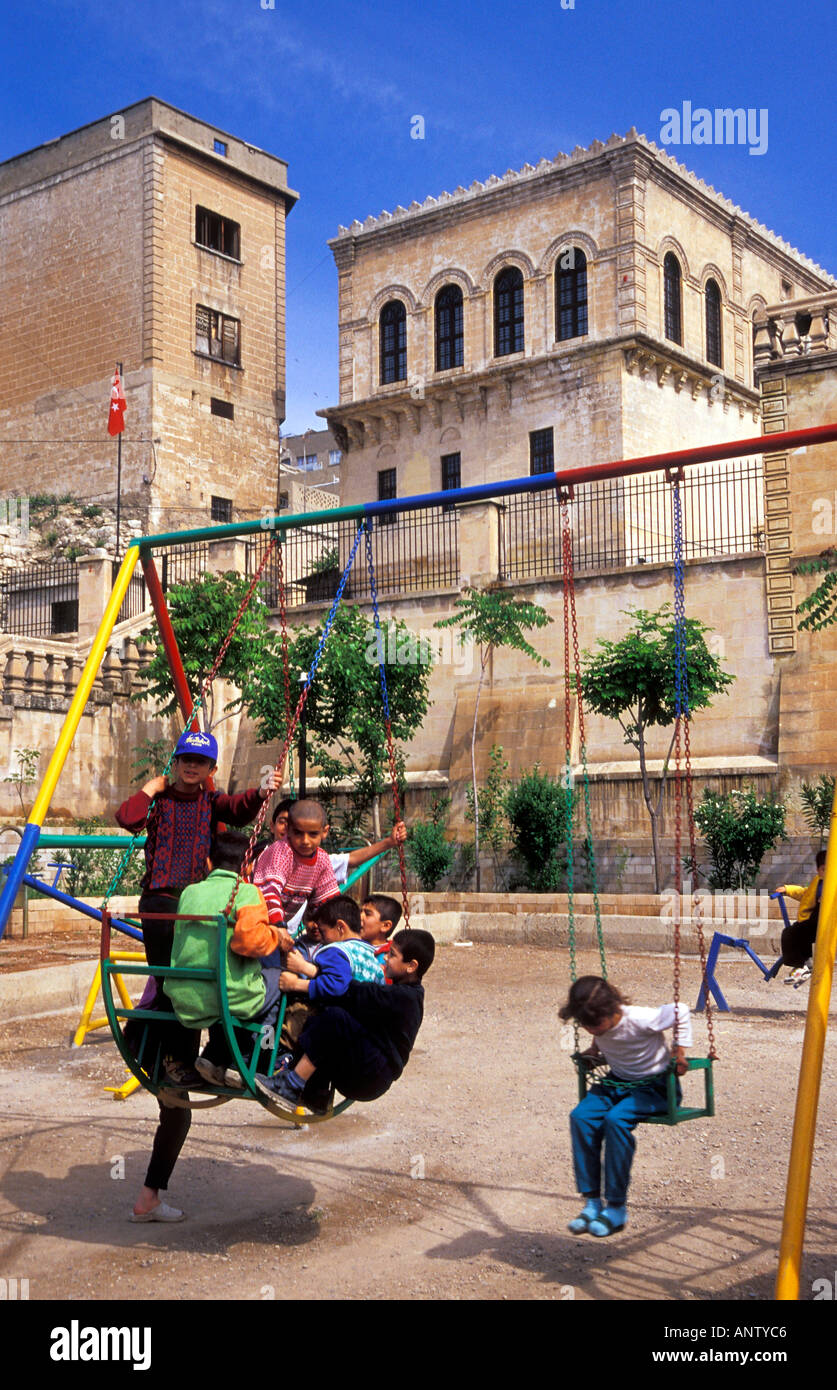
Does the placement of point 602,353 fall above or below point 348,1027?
above

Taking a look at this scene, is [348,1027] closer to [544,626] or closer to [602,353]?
[544,626]

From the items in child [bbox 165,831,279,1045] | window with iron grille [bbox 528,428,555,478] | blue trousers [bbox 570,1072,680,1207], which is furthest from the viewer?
window with iron grille [bbox 528,428,555,478]

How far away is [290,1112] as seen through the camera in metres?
5.21

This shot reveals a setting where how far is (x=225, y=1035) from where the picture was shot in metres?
5.13

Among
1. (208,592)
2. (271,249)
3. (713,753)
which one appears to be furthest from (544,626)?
(271,249)

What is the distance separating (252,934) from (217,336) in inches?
1371

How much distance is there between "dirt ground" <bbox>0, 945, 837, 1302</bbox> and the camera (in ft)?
16.0

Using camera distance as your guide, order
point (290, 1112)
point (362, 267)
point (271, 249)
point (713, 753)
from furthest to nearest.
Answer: point (271, 249), point (362, 267), point (713, 753), point (290, 1112)

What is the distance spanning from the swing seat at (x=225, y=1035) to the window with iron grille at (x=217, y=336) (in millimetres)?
33516

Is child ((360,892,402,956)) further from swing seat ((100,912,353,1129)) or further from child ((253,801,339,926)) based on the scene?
swing seat ((100,912,353,1129))

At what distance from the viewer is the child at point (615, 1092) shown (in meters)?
5.11

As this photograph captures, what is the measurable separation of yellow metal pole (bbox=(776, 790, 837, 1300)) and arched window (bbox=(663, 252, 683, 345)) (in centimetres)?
2712

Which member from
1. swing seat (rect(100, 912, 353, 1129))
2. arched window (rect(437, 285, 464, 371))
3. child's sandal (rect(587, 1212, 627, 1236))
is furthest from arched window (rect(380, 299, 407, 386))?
child's sandal (rect(587, 1212, 627, 1236))

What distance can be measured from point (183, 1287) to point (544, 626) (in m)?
18.5
